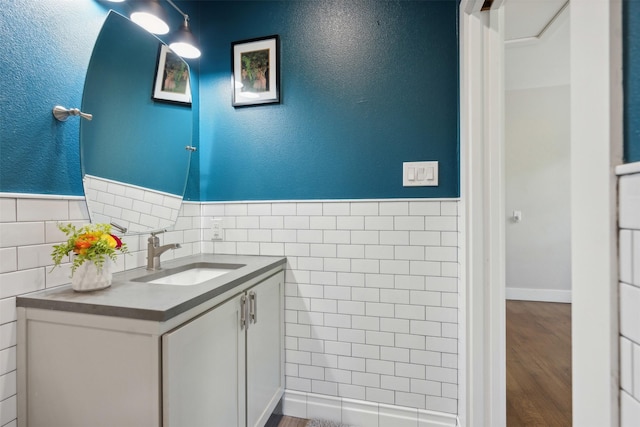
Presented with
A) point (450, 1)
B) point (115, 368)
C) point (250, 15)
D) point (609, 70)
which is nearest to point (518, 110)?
point (450, 1)

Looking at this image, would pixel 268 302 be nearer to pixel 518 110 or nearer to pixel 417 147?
pixel 417 147

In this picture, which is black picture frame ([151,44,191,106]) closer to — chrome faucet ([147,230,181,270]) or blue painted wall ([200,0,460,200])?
blue painted wall ([200,0,460,200])

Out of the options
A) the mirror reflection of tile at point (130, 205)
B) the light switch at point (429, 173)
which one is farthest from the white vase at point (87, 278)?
the light switch at point (429, 173)

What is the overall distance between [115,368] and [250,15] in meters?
1.97

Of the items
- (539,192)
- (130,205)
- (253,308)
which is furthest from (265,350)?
(539,192)

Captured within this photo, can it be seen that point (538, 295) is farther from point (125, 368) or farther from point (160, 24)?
point (160, 24)

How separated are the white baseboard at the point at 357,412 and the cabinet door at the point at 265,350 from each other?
15 cm

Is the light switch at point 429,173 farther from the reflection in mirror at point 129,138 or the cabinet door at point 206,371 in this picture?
the reflection in mirror at point 129,138

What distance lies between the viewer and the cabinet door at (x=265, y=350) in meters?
1.38

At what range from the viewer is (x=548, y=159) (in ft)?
12.1

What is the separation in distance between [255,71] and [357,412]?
2.10 m

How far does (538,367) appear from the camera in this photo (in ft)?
7.28

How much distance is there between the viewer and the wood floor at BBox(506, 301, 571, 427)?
175 centimetres

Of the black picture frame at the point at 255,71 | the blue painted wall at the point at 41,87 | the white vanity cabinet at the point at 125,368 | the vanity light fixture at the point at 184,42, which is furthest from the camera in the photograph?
the black picture frame at the point at 255,71
